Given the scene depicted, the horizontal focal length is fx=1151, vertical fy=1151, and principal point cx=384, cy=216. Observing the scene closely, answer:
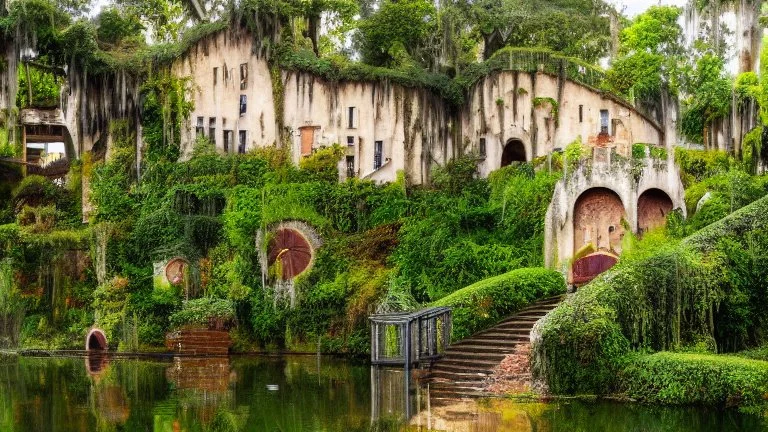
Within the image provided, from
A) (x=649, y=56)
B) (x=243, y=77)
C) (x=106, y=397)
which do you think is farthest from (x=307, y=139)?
(x=106, y=397)

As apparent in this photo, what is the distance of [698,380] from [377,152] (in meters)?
24.9

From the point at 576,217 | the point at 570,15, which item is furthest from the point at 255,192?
the point at 570,15

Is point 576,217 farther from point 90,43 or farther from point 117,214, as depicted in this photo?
point 90,43

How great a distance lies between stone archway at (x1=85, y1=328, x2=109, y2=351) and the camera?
4016 centimetres

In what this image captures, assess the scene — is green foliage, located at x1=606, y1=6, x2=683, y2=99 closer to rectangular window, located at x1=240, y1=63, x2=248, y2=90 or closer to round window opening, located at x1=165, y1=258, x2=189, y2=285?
rectangular window, located at x1=240, y1=63, x2=248, y2=90

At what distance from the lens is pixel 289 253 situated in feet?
133

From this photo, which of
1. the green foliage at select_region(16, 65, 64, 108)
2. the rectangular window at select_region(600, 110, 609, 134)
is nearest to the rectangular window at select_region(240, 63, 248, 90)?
the green foliage at select_region(16, 65, 64, 108)

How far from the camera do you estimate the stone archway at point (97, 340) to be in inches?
1581

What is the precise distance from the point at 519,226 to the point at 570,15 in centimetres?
1750

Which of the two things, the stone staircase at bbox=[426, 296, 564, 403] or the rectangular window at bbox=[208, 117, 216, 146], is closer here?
the stone staircase at bbox=[426, 296, 564, 403]

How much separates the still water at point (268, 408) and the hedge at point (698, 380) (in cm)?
58

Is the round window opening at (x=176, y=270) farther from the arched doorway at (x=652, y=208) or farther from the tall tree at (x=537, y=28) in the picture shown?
the tall tree at (x=537, y=28)

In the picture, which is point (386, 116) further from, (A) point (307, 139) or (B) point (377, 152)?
(A) point (307, 139)

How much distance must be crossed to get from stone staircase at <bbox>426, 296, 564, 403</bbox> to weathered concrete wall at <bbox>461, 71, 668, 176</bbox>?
14.7 metres
